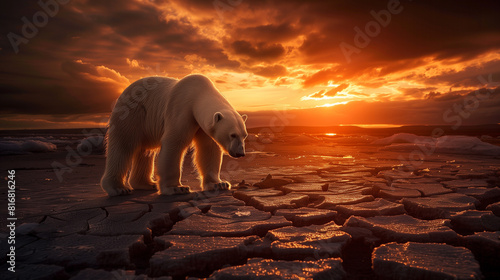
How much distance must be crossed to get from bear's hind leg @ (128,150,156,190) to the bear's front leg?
2.22 ft

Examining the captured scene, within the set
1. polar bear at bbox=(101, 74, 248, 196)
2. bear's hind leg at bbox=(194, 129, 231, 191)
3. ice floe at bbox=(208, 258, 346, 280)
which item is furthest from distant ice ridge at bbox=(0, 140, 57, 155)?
ice floe at bbox=(208, 258, 346, 280)

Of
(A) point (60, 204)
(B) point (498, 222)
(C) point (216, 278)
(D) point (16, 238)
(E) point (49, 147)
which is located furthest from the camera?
(E) point (49, 147)

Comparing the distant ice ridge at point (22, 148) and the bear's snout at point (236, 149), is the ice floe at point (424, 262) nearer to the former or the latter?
the bear's snout at point (236, 149)

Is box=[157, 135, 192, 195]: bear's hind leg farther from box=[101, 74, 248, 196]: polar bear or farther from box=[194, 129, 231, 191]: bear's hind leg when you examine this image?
box=[194, 129, 231, 191]: bear's hind leg

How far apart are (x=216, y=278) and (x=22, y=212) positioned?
6.31 feet

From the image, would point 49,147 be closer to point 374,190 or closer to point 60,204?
point 60,204

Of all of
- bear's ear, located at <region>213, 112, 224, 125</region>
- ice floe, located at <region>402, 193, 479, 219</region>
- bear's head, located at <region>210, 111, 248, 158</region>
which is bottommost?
ice floe, located at <region>402, 193, 479, 219</region>

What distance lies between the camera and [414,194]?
8.44ft

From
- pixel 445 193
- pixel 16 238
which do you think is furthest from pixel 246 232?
pixel 445 193

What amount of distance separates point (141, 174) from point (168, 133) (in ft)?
3.09

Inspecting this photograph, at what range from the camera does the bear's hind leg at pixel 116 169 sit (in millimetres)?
2869

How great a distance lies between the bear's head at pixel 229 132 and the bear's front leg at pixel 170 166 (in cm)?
39

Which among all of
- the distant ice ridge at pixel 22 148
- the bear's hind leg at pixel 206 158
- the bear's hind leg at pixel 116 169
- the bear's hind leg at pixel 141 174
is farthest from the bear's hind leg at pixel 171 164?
the distant ice ridge at pixel 22 148

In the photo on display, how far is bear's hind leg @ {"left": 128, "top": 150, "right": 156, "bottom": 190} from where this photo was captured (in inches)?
134
